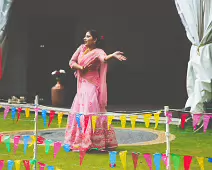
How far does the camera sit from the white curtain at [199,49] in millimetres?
9438

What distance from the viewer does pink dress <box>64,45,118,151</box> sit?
709 cm

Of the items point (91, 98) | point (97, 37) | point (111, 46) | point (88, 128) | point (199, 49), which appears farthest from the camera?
point (111, 46)

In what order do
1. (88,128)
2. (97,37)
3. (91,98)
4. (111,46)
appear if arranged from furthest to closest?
(111,46) → (97,37) → (91,98) → (88,128)

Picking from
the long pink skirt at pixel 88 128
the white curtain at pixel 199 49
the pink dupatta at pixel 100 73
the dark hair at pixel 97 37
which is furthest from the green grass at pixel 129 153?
the dark hair at pixel 97 37

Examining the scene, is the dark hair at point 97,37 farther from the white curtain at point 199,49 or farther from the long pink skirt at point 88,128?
the white curtain at point 199,49

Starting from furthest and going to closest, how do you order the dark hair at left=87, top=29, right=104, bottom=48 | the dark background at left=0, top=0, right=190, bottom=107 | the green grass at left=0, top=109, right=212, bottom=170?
the dark background at left=0, top=0, right=190, bottom=107
the dark hair at left=87, top=29, right=104, bottom=48
the green grass at left=0, top=109, right=212, bottom=170

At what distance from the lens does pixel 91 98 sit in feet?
23.6

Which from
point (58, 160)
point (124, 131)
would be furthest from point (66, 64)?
point (58, 160)

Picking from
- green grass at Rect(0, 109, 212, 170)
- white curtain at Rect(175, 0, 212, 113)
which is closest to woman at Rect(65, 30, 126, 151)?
green grass at Rect(0, 109, 212, 170)

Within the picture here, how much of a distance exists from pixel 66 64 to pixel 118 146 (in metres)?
8.34

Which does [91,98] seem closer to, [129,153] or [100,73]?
[100,73]

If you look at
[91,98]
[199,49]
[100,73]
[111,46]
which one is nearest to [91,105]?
[91,98]

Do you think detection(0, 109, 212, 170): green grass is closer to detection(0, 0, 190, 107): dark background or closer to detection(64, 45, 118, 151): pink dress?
detection(64, 45, 118, 151): pink dress

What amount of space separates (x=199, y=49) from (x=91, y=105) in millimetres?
3347
